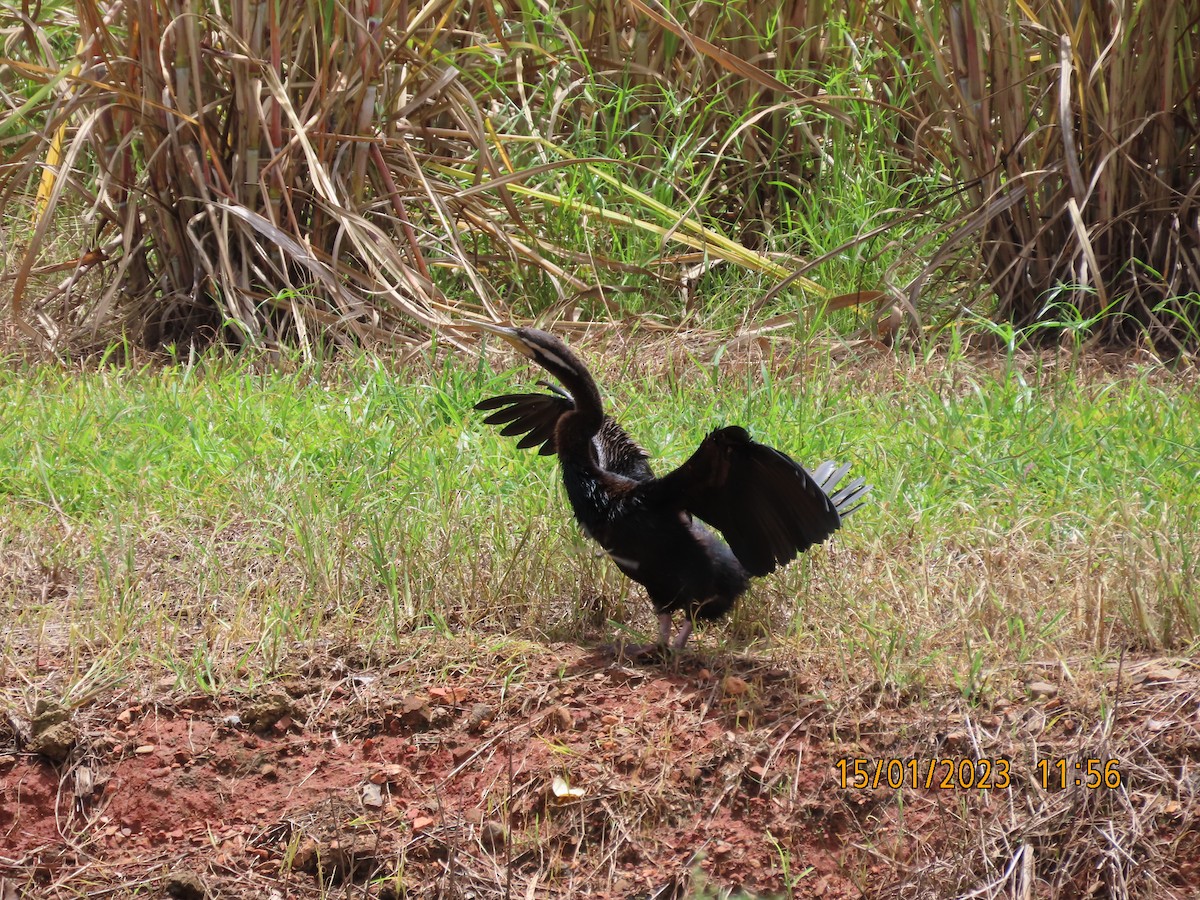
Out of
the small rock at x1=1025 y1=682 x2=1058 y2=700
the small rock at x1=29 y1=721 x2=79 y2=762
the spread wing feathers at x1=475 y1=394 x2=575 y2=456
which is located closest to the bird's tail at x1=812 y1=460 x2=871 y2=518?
the small rock at x1=1025 y1=682 x2=1058 y2=700

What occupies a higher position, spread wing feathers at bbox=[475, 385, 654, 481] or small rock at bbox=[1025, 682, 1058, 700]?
spread wing feathers at bbox=[475, 385, 654, 481]

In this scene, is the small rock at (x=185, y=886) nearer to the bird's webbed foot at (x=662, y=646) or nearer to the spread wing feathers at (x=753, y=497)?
the bird's webbed foot at (x=662, y=646)

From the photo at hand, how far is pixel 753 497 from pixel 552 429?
29.8 inches

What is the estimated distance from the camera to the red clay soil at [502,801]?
2.51 metres

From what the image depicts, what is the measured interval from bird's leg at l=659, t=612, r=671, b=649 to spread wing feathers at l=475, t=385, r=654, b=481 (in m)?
0.36

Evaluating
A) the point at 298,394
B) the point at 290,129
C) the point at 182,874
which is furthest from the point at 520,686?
the point at 290,129

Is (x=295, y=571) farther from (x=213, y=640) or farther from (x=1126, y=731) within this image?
(x=1126, y=731)

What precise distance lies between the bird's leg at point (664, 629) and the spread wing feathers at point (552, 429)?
36cm
